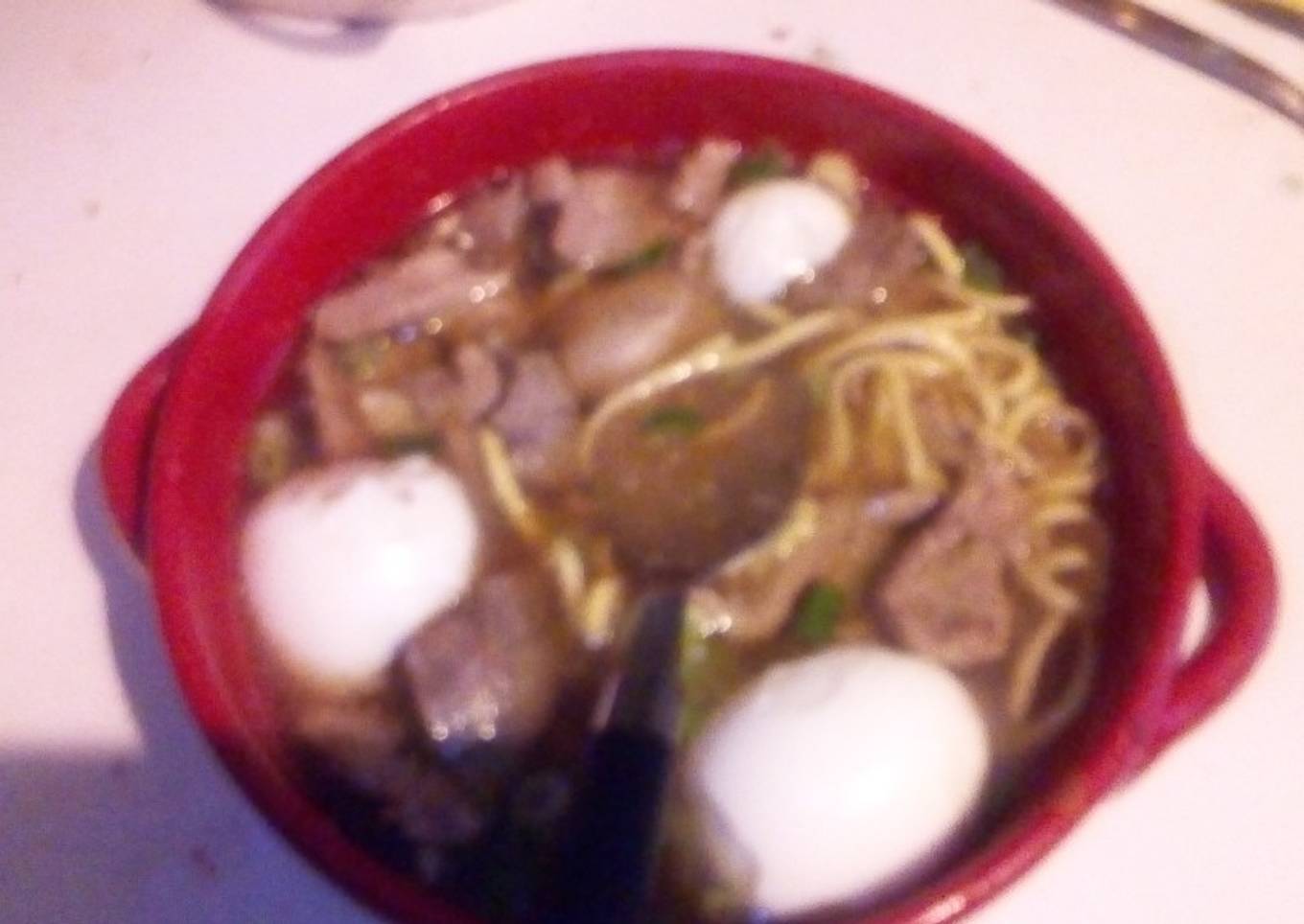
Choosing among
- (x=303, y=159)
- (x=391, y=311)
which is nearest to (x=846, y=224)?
(x=391, y=311)

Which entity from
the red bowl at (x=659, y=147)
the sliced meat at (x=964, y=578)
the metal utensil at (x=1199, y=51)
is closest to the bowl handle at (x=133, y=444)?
the red bowl at (x=659, y=147)

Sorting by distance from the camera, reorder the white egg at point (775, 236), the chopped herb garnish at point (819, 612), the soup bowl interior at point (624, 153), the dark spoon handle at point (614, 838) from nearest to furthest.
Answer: the dark spoon handle at point (614, 838)
the soup bowl interior at point (624, 153)
the chopped herb garnish at point (819, 612)
the white egg at point (775, 236)

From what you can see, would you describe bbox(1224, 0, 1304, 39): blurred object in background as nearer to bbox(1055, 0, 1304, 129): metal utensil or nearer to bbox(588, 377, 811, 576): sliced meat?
bbox(1055, 0, 1304, 129): metal utensil

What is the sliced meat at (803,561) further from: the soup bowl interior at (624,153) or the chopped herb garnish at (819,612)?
the soup bowl interior at (624,153)

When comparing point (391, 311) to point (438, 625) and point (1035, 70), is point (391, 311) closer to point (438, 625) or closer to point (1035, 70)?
Result: point (438, 625)

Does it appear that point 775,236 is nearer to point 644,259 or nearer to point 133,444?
point 644,259

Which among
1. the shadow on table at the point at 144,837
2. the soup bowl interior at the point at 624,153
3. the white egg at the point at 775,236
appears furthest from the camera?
the white egg at the point at 775,236
